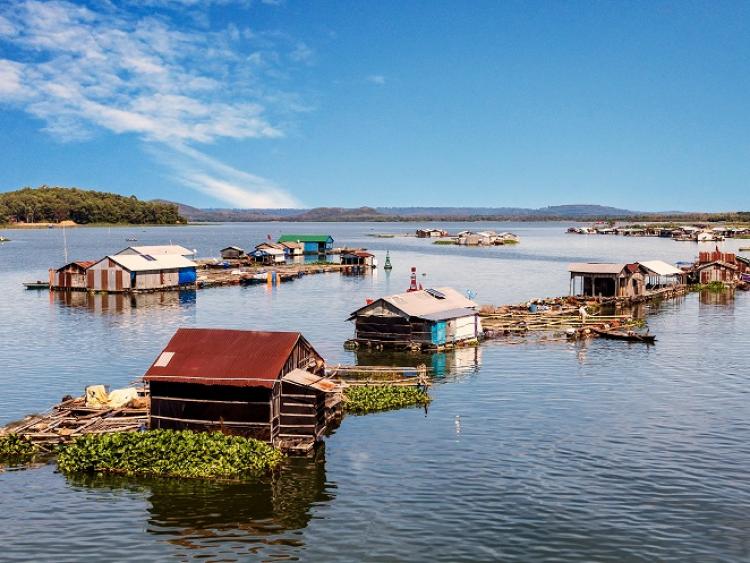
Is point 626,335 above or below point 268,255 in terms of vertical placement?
below

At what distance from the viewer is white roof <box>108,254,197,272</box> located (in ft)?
333

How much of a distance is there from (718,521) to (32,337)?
57152mm

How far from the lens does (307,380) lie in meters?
36.3

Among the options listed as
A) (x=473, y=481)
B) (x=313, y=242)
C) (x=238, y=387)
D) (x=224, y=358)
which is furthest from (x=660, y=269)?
(x=313, y=242)

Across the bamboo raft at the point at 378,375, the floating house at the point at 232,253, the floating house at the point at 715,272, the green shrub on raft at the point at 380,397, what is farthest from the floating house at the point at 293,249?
the green shrub on raft at the point at 380,397

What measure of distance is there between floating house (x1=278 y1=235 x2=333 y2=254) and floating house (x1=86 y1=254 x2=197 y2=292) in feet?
224

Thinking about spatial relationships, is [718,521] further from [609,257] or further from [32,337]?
[609,257]

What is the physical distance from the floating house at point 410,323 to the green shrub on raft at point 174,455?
27705 mm

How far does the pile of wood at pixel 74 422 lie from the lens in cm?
3725

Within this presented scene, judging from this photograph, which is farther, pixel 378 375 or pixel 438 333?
pixel 438 333

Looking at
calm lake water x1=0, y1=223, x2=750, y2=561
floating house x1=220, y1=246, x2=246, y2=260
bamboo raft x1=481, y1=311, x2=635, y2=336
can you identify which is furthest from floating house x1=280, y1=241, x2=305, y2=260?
calm lake water x1=0, y1=223, x2=750, y2=561

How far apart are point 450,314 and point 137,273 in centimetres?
5281

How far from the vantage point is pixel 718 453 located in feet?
121

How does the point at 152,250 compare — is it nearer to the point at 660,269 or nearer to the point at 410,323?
the point at 410,323
